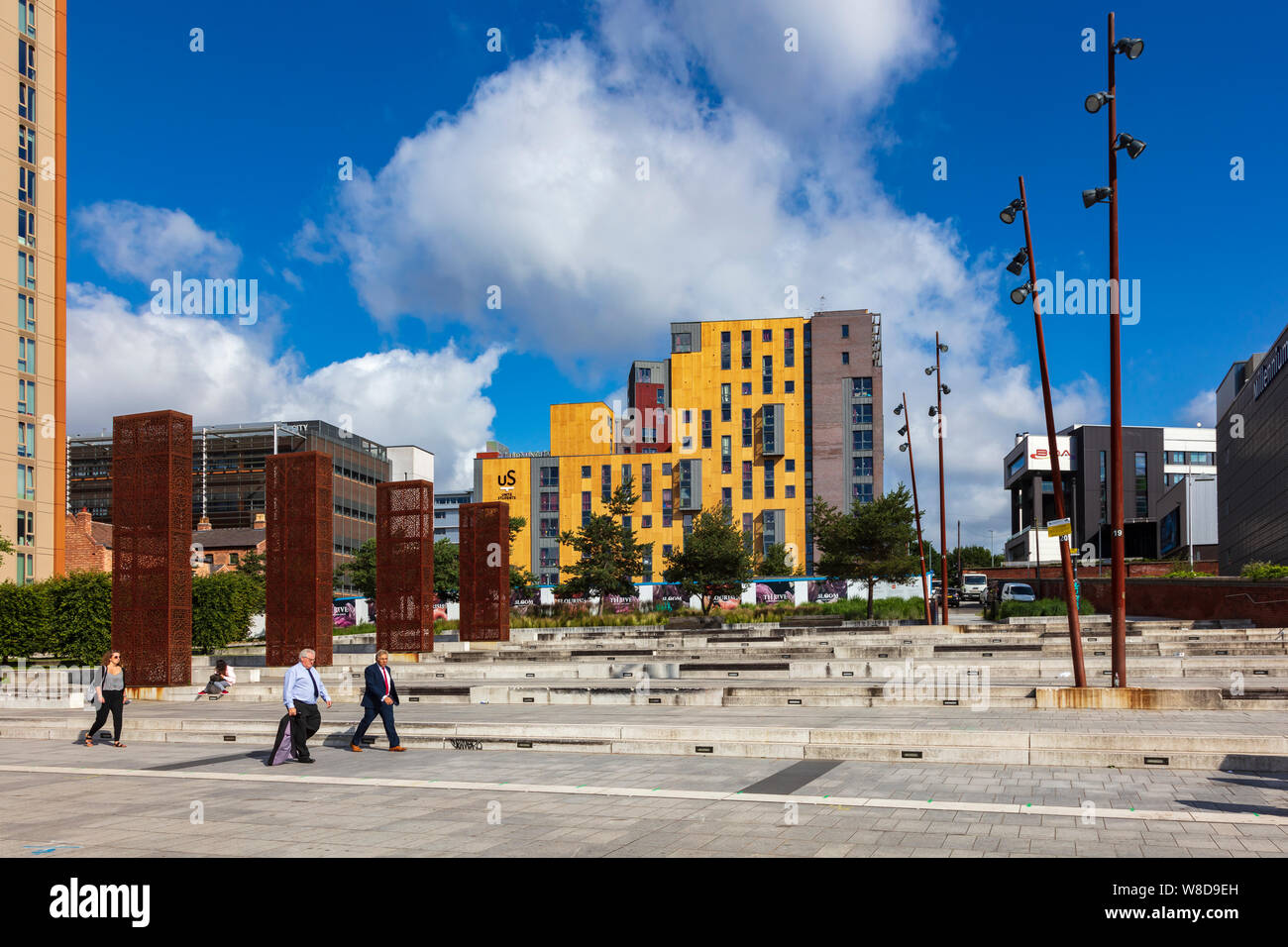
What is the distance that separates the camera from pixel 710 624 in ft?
124

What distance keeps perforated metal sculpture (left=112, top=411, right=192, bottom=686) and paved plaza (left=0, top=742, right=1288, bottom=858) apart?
11.2 m

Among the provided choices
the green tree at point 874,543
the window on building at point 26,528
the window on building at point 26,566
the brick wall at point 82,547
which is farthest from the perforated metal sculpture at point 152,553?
the brick wall at point 82,547

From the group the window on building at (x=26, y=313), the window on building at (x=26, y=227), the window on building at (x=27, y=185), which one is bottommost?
the window on building at (x=26, y=313)

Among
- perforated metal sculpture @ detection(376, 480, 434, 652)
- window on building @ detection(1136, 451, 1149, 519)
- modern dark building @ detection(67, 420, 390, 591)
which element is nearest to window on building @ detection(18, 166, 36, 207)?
perforated metal sculpture @ detection(376, 480, 434, 652)

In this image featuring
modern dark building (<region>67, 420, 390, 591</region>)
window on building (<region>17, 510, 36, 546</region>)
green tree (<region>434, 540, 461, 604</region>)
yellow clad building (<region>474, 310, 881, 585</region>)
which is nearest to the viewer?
window on building (<region>17, 510, 36, 546</region>)

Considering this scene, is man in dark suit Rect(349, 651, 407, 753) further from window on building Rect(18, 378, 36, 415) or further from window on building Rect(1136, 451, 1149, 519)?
window on building Rect(1136, 451, 1149, 519)

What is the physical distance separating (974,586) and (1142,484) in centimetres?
5733

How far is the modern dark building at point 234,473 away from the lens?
11112 centimetres

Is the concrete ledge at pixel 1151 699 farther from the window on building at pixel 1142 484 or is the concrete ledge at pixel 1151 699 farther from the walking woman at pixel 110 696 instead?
the window on building at pixel 1142 484

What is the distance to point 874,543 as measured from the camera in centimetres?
4512

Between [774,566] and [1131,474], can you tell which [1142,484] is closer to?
[1131,474]

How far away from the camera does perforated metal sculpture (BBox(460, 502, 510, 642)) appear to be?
35219 mm

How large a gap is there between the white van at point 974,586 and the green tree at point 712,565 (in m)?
21.0
